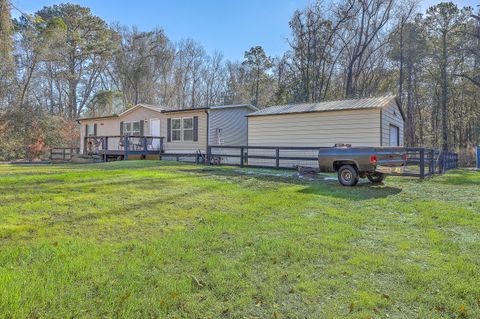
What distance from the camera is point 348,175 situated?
339 inches

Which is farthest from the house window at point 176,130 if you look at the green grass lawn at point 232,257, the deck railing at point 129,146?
the green grass lawn at point 232,257

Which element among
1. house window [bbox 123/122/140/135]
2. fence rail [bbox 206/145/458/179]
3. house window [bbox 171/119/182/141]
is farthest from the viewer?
house window [bbox 123/122/140/135]

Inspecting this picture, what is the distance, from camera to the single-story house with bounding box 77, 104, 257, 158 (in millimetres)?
18453

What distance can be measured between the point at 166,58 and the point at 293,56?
48.2ft

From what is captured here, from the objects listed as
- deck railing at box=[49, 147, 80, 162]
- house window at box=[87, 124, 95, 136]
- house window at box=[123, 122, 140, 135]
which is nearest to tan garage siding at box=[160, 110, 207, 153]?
house window at box=[123, 122, 140, 135]

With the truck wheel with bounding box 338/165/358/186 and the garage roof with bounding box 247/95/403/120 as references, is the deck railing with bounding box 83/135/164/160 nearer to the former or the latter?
the garage roof with bounding box 247/95/403/120

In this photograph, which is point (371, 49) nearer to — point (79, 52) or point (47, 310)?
point (79, 52)

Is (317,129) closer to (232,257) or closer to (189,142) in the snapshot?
(189,142)

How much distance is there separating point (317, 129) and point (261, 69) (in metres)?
22.6

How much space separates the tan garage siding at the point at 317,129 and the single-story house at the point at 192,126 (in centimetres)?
268

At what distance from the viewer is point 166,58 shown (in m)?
36.3

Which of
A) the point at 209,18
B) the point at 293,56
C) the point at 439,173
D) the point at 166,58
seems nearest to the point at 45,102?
the point at 166,58

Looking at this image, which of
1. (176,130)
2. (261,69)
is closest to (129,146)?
(176,130)

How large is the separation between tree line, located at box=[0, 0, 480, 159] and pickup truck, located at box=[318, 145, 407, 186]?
16.4 metres
